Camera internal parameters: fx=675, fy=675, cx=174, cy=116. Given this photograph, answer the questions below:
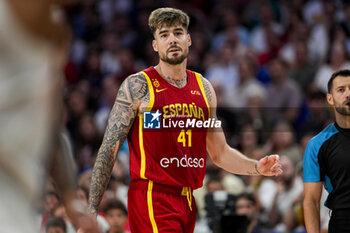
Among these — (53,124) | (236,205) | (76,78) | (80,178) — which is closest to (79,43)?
(76,78)

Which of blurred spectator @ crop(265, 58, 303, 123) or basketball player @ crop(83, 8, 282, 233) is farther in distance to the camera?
blurred spectator @ crop(265, 58, 303, 123)

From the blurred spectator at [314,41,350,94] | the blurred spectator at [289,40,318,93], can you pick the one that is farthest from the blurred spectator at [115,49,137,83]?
the blurred spectator at [314,41,350,94]

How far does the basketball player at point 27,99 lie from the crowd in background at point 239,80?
4507 mm

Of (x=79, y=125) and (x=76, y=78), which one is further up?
(x=76, y=78)

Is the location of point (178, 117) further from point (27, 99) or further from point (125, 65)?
point (125, 65)

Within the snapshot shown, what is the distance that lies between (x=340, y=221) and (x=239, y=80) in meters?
7.03

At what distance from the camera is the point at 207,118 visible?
19.3 ft

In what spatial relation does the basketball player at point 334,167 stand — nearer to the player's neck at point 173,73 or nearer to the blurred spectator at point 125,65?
the player's neck at point 173,73

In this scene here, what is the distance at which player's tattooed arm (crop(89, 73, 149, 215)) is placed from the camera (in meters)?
5.55

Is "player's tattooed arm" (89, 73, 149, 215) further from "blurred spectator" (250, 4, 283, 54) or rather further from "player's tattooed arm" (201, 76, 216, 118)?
"blurred spectator" (250, 4, 283, 54)

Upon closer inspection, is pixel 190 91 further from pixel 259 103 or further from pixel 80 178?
pixel 259 103

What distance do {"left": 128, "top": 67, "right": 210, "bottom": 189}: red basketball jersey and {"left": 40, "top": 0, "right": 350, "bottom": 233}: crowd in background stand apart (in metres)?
1.56

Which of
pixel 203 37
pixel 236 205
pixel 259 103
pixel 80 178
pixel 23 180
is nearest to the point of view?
pixel 23 180

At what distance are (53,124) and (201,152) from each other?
3191mm
